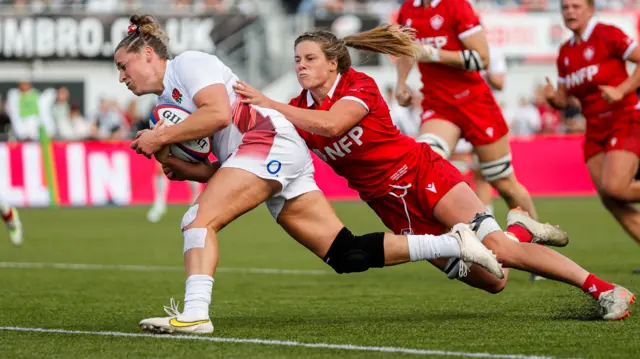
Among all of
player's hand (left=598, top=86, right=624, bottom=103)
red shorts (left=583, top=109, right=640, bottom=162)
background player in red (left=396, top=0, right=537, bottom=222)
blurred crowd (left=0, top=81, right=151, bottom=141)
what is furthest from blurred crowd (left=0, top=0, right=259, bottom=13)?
player's hand (left=598, top=86, right=624, bottom=103)

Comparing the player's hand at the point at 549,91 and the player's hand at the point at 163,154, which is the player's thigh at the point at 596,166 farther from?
the player's hand at the point at 163,154

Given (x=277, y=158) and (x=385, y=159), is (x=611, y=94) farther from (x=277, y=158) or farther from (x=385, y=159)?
(x=277, y=158)

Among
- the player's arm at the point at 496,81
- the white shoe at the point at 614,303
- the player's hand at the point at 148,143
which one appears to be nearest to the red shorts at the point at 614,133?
the player's arm at the point at 496,81

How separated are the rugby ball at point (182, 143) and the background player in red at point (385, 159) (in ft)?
1.11

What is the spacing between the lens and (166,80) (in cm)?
633

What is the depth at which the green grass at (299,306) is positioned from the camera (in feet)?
18.4

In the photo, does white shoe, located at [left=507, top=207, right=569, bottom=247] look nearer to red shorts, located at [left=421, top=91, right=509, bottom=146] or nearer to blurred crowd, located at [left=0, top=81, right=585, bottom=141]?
red shorts, located at [left=421, top=91, right=509, bottom=146]

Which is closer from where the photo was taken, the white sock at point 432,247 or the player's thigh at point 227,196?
the player's thigh at point 227,196

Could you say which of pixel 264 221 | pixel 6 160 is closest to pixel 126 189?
pixel 6 160

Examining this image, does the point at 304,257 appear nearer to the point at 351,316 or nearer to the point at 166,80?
the point at 351,316

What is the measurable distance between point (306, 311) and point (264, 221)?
36.8 feet

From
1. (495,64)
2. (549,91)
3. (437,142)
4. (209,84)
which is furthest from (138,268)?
(209,84)

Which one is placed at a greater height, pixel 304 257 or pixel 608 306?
pixel 608 306

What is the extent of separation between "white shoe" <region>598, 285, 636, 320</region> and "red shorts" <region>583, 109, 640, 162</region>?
289cm
